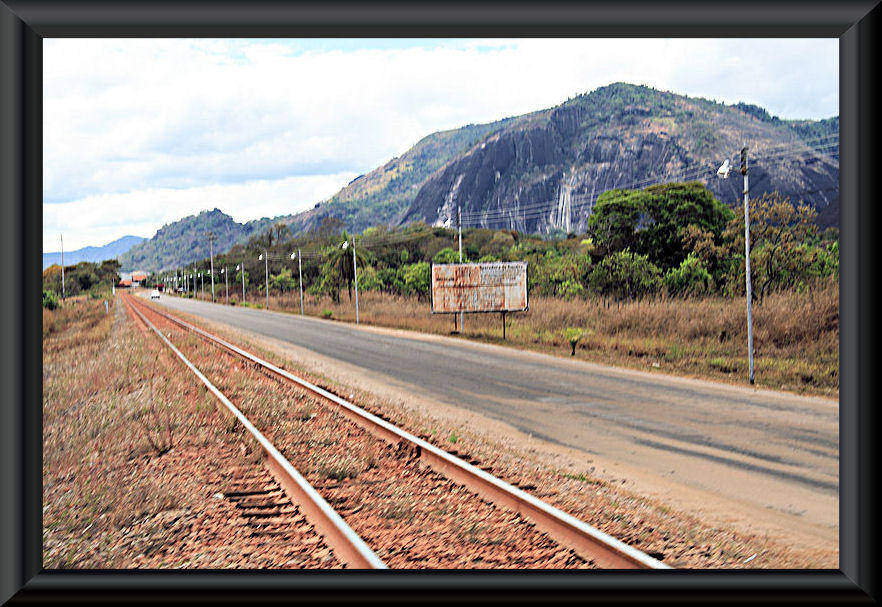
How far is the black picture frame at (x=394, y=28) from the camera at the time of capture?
2.67 metres

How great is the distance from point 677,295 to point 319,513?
22.9m

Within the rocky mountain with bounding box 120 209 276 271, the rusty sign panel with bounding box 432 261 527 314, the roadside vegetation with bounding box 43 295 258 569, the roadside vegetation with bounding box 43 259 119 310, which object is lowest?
the roadside vegetation with bounding box 43 295 258 569

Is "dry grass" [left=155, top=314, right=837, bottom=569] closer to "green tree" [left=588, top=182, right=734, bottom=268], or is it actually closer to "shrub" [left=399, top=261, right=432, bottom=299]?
"green tree" [left=588, top=182, right=734, bottom=268]

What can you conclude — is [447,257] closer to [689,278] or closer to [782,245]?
[689,278]

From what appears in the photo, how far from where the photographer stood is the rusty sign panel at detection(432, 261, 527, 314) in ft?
81.0

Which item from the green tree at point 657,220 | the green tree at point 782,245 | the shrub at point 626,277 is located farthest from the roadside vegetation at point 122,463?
the green tree at point 657,220

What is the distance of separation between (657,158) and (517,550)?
8624 cm

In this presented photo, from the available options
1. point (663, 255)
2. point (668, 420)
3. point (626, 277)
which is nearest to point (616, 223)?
point (663, 255)

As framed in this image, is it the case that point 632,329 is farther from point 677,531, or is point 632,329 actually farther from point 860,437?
point 860,437

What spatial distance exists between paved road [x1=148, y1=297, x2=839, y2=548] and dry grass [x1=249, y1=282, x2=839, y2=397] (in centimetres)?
136

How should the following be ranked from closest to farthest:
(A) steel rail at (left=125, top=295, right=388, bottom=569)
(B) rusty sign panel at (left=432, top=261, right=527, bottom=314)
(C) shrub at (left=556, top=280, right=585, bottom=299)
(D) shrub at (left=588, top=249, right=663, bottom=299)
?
(A) steel rail at (left=125, top=295, right=388, bottom=569) → (B) rusty sign panel at (left=432, top=261, right=527, bottom=314) → (D) shrub at (left=588, top=249, right=663, bottom=299) → (C) shrub at (left=556, top=280, right=585, bottom=299)

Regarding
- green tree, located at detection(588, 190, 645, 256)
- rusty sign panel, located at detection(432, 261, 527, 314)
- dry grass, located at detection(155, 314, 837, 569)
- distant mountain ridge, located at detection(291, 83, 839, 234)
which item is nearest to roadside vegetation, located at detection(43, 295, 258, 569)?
dry grass, located at detection(155, 314, 837, 569)

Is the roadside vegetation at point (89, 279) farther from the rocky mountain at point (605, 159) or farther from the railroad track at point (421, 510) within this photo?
the rocky mountain at point (605, 159)

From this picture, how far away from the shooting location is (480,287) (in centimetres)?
2494
